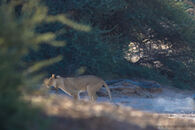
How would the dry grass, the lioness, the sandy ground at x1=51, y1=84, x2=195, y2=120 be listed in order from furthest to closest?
the sandy ground at x1=51, y1=84, x2=195, y2=120
the lioness
the dry grass

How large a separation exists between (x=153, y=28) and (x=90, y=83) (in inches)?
324

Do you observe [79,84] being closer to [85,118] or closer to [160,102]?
[160,102]

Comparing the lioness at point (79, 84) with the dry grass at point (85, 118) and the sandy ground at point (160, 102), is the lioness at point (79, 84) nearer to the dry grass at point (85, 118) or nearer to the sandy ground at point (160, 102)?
the sandy ground at point (160, 102)

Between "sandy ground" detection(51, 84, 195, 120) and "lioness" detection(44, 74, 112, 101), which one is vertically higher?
"lioness" detection(44, 74, 112, 101)

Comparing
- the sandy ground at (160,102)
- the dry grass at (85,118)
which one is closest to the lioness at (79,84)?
the sandy ground at (160,102)

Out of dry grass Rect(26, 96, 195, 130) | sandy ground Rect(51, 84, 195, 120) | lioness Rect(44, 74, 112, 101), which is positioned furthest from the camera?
sandy ground Rect(51, 84, 195, 120)

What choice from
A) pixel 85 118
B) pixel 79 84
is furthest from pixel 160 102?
pixel 85 118

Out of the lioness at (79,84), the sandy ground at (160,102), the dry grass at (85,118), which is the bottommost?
the sandy ground at (160,102)

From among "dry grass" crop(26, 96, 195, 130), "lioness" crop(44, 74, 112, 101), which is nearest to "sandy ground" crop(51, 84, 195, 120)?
"lioness" crop(44, 74, 112, 101)

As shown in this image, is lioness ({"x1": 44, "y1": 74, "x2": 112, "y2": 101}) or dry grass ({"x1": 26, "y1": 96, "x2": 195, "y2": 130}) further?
lioness ({"x1": 44, "y1": 74, "x2": 112, "y2": 101})

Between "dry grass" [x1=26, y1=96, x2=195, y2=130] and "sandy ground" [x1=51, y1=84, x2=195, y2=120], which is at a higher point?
"dry grass" [x1=26, y1=96, x2=195, y2=130]

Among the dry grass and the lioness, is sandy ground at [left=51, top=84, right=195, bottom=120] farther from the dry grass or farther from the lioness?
the dry grass

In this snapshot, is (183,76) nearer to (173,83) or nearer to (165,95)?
(173,83)

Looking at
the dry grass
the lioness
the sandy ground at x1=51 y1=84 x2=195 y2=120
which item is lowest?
the sandy ground at x1=51 y1=84 x2=195 y2=120
